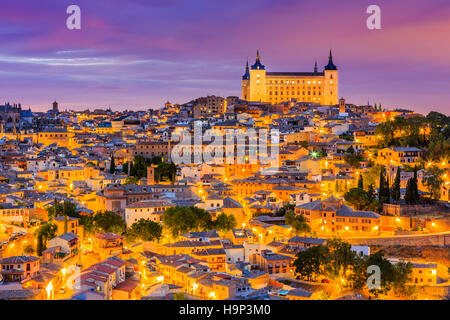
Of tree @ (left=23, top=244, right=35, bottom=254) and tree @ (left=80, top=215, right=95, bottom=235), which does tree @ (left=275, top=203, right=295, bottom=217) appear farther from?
tree @ (left=23, top=244, right=35, bottom=254)

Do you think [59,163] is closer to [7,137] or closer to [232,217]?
[232,217]

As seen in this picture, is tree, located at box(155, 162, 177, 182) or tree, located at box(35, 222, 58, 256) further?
tree, located at box(155, 162, 177, 182)

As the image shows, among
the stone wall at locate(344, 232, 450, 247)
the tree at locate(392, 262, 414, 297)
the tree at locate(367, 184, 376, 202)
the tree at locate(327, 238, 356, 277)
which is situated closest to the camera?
the tree at locate(392, 262, 414, 297)

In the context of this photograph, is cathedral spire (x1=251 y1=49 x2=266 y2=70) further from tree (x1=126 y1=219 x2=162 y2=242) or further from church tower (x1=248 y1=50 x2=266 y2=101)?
tree (x1=126 y1=219 x2=162 y2=242)

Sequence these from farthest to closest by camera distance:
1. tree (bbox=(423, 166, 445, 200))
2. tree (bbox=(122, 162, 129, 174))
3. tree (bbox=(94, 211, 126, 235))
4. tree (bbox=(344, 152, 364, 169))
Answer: tree (bbox=(122, 162, 129, 174))
tree (bbox=(344, 152, 364, 169))
tree (bbox=(423, 166, 445, 200))
tree (bbox=(94, 211, 126, 235))

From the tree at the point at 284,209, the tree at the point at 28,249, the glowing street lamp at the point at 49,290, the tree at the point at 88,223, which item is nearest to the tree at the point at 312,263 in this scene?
the tree at the point at 284,209

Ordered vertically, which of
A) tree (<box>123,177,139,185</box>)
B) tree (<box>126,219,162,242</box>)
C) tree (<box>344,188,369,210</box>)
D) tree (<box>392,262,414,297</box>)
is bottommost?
tree (<box>392,262,414,297</box>)

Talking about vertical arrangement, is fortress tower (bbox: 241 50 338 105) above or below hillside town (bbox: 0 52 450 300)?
above

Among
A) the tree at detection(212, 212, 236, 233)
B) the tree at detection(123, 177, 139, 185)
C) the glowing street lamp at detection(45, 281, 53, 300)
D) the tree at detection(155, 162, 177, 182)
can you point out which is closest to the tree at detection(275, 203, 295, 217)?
the tree at detection(212, 212, 236, 233)
